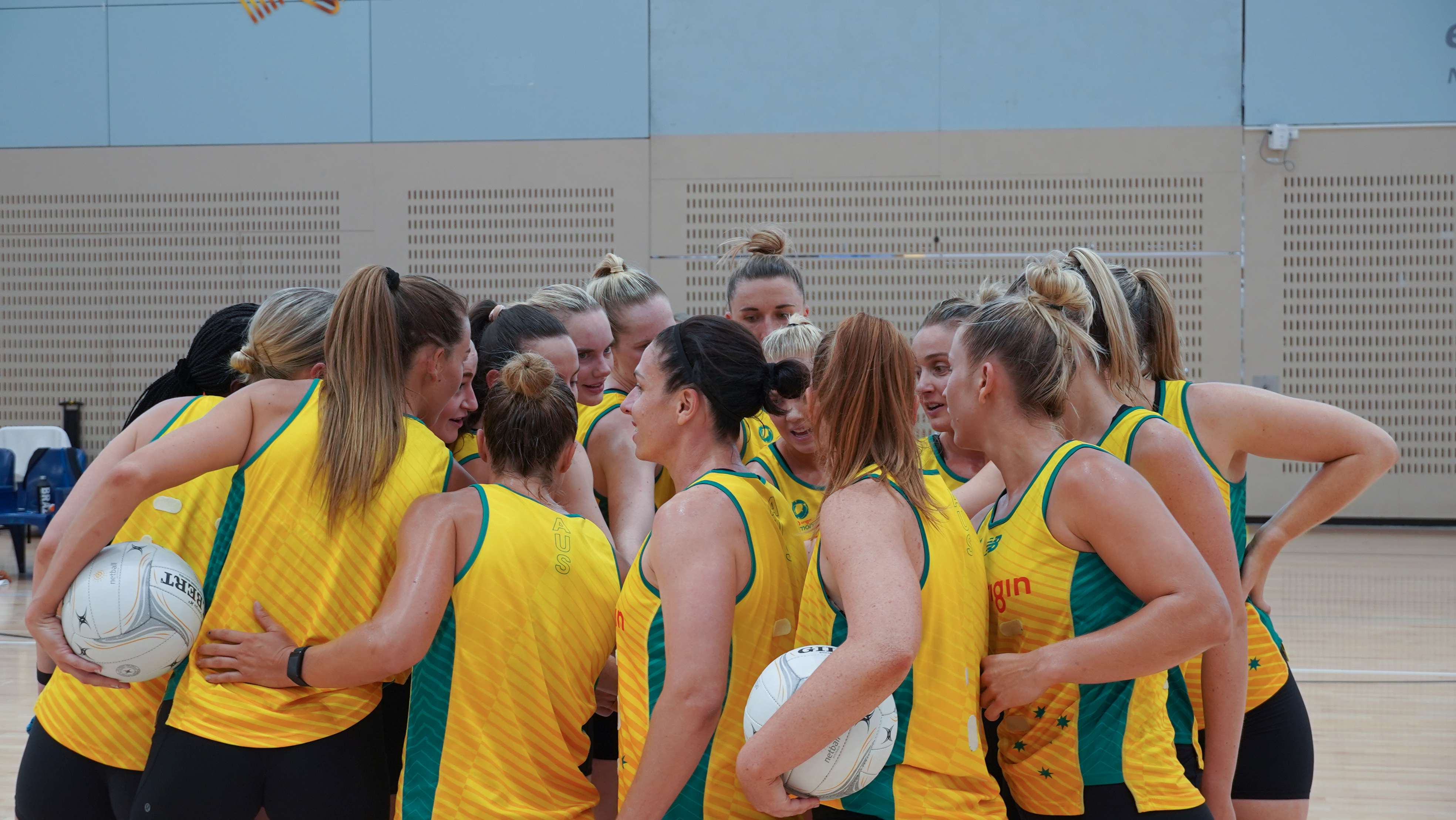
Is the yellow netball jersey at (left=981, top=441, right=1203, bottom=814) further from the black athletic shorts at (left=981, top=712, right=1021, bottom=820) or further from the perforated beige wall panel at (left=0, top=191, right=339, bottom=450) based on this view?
Result: the perforated beige wall panel at (left=0, top=191, right=339, bottom=450)

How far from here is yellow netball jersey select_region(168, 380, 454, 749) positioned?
1.93 meters

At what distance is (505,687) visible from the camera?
1875 millimetres

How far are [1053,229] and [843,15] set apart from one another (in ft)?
8.81

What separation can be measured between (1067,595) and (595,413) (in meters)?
1.48

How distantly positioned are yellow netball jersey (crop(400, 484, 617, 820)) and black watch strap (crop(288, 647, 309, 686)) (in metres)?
0.19

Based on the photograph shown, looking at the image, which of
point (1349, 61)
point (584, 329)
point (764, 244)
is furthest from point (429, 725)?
point (1349, 61)

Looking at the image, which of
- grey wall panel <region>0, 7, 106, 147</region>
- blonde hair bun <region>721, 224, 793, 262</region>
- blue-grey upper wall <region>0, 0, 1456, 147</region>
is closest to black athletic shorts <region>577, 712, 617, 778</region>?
blonde hair bun <region>721, 224, 793, 262</region>

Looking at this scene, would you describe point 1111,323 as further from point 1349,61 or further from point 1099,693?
point 1349,61

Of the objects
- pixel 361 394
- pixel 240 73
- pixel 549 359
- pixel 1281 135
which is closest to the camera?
pixel 361 394

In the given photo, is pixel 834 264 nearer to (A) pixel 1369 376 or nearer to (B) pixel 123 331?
(A) pixel 1369 376

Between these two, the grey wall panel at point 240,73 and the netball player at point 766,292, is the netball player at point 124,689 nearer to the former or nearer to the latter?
the netball player at point 766,292

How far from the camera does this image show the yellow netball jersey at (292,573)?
1930mm

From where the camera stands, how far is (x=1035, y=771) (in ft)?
5.80

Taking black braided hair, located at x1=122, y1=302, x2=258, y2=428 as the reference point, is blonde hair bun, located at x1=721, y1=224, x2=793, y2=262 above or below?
above
